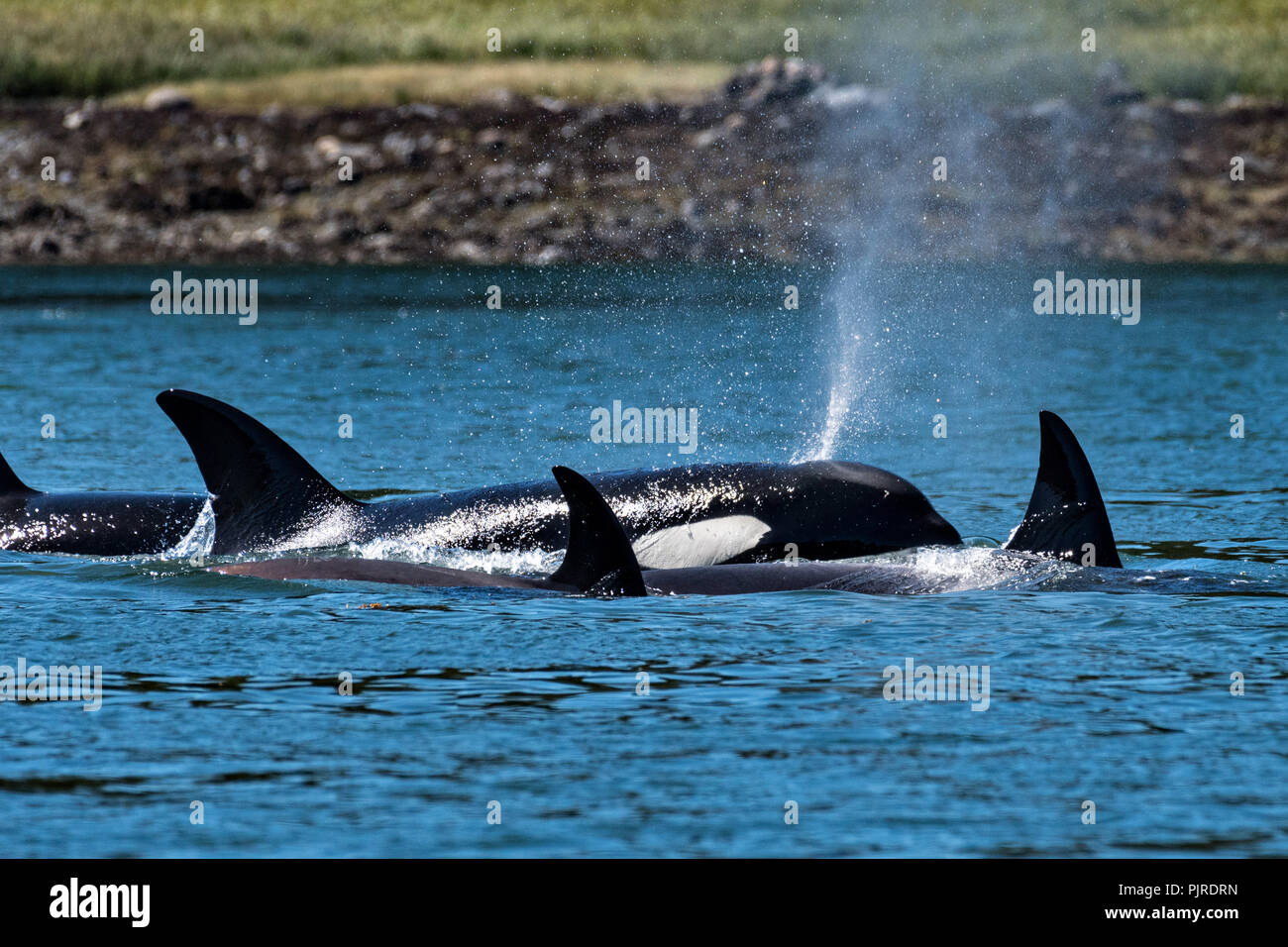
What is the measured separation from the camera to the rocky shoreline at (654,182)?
49719 millimetres

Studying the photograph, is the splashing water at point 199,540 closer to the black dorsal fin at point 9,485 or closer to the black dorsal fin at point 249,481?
the black dorsal fin at point 249,481

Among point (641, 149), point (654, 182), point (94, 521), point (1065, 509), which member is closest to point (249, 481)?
point (94, 521)

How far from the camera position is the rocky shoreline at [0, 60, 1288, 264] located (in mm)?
49719

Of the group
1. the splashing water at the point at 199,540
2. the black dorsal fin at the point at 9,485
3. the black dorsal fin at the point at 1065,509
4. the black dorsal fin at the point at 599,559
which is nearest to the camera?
the black dorsal fin at the point at 599,559

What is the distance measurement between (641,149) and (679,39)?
1616cm

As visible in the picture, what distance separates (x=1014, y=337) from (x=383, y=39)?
38309 mm

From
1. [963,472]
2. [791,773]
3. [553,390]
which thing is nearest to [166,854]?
[791,773]

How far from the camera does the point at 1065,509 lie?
13.0m

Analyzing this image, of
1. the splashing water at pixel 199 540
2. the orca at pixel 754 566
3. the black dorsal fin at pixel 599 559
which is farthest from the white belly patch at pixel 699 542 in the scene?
the splashing water at pixel 199 540

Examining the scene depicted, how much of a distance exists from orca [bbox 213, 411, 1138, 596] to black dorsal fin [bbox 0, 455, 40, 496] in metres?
3.22

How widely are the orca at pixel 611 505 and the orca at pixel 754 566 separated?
0.49 m

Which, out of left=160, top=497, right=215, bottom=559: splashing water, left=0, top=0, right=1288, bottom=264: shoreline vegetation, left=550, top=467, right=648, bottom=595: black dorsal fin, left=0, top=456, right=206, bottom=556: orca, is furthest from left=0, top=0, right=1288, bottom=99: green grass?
left=550, top=467, right=648, bottom=595: black dorsal fin

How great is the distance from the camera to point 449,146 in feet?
176
